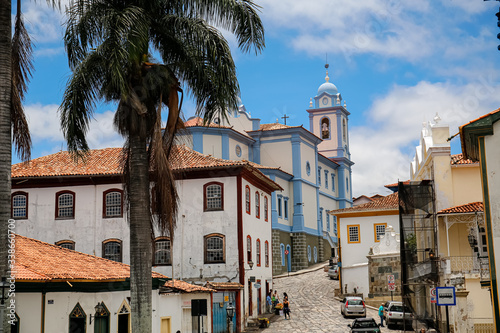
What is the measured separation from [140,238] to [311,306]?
99.3 feet

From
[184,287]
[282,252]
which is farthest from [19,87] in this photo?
[282,252]

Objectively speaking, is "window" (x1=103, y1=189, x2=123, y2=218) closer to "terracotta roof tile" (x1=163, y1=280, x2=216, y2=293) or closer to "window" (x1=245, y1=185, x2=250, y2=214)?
"window" (x1=245, y1=185, x2=250, y2=214)

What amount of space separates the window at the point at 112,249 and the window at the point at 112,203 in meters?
1.56

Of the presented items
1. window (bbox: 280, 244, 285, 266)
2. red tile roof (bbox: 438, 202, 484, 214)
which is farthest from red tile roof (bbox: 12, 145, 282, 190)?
window (bbox: 280, 244, 285, 266)

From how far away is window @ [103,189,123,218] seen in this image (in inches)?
1564

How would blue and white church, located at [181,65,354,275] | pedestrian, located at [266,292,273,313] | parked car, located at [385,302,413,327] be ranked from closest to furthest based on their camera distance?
parked car, located at [385,302,413,327] < pedestrian, located at [266,292,273,313] < blue and white church, located at [181,65,354,275]

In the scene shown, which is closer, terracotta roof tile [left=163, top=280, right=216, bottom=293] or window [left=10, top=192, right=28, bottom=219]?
terracotta roof tile [left=163, top=280, right=216, bottom=293]

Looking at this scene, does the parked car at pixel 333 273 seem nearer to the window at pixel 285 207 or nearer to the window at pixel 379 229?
the window at pixel 379 229

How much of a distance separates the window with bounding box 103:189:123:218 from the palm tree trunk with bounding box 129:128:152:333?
24.5 meters

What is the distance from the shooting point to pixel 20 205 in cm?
4050

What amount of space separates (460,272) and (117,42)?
811 inches

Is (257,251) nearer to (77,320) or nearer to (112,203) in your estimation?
(112,203)

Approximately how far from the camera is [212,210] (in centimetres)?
3844

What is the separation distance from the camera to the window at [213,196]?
3850 centimetres
